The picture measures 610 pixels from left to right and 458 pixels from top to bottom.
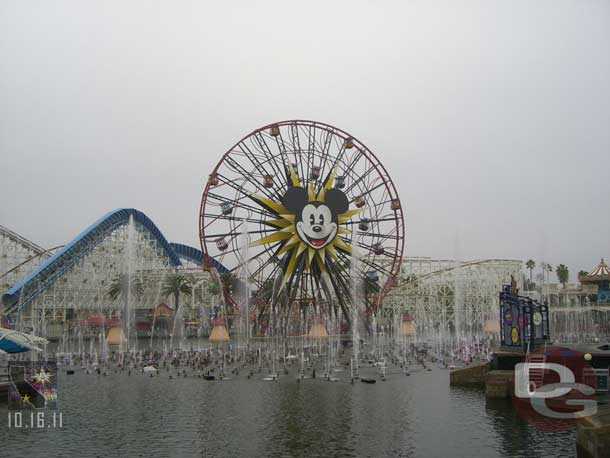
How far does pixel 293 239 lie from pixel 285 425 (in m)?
29.7

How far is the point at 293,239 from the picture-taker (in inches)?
2069

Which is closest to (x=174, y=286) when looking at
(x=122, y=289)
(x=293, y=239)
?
(x=122, y=289)

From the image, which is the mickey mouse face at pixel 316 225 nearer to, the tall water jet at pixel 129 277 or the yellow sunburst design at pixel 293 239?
the yellow sunburst design at pixel 293 239

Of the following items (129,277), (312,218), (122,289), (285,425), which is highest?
(312,218)

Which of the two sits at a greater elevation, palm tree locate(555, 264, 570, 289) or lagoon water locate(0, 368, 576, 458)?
palm tree locate(555, 264, 570, 289)

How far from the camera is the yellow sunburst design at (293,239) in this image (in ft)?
173

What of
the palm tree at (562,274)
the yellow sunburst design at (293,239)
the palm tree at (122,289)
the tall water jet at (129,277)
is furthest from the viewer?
the palm tree at (562,274)

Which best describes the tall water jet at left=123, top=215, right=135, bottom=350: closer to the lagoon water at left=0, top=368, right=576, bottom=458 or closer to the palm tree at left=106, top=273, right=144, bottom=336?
Result: the palm tree at left=106, top=273, right=144, bottom=336

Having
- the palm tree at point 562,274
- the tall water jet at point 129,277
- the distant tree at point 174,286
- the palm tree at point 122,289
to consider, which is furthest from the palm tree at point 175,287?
the palm tree at point 562,274

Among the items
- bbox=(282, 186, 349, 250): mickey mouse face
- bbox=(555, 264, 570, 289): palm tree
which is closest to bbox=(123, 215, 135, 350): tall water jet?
bbox=(282, 186, 349, 250): mickey mouse face

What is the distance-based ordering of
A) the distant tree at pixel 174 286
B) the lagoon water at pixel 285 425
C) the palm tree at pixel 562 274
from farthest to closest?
the palm tree at pixel 562 274, the distant tree at pixel 174 286, the lagoon water at pixel 285 425

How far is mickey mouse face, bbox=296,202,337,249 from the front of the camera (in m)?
52.7

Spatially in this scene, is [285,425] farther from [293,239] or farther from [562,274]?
[562,274]

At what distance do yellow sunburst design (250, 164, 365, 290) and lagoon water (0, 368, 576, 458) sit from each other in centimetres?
1960
